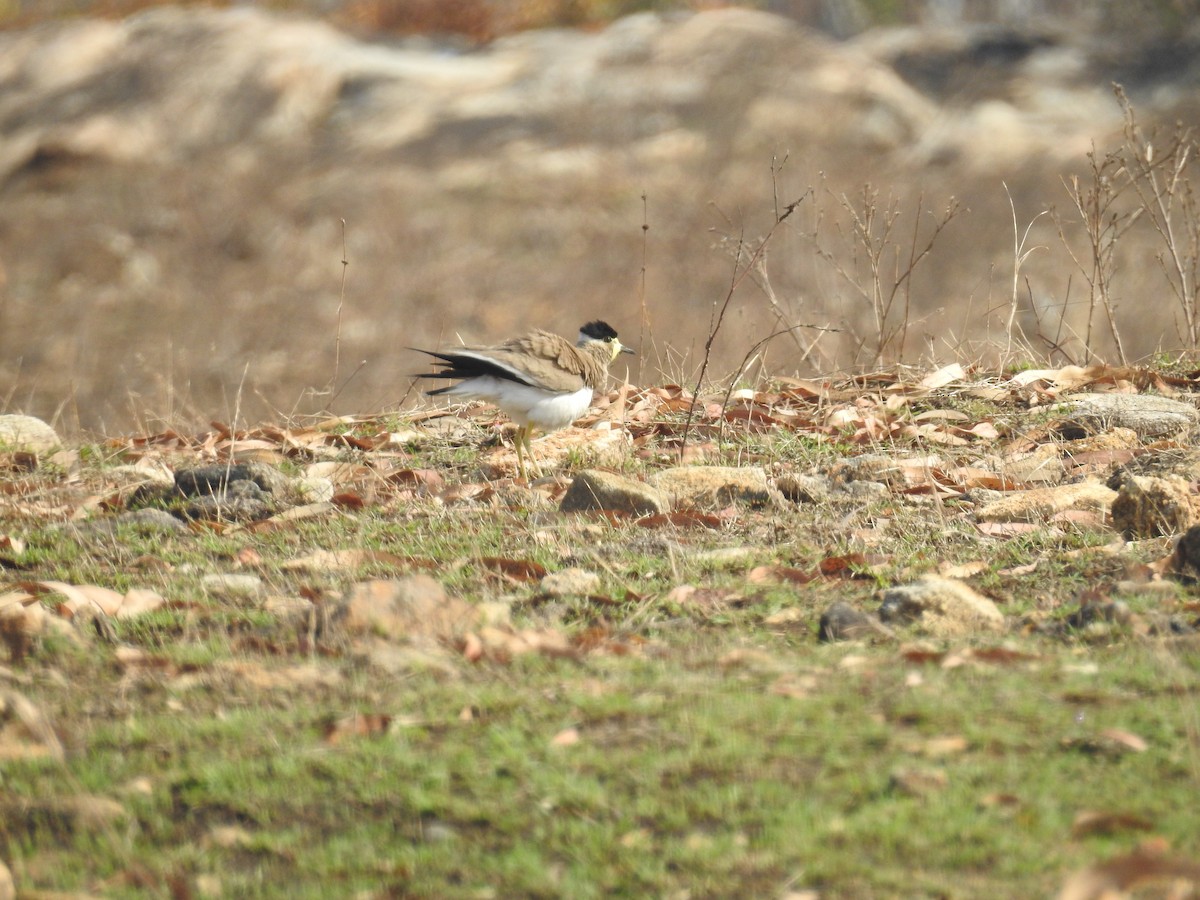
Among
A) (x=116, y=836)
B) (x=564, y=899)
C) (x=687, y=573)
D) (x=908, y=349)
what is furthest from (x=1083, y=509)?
(x=908, y=349)

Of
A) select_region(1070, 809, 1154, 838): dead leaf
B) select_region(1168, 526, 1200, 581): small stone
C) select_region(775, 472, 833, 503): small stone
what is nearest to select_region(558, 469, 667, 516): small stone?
select_region(775, 472, 833, 503): small stone

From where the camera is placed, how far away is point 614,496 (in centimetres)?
435

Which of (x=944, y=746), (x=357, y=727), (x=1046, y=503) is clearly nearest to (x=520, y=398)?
(x=1046, y=503)

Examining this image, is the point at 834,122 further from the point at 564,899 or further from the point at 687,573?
the point at 564,899

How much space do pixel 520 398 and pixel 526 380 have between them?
95mm

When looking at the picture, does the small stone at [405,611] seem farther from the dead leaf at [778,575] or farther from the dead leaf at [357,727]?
the dead leaf at [778,575]

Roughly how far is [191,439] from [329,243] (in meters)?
13.1

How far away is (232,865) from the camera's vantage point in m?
2.03

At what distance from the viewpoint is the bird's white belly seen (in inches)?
204

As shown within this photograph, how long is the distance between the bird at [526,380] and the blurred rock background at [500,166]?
8249 millimetres

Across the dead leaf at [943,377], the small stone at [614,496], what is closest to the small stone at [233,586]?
the small stone at [614,496]

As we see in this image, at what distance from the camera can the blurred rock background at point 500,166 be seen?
54.0ft

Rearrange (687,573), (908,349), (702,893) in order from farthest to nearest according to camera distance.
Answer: (908,349) < (687,573) < (702,893)

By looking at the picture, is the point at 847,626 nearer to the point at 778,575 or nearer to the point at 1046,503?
the point at 778,575
